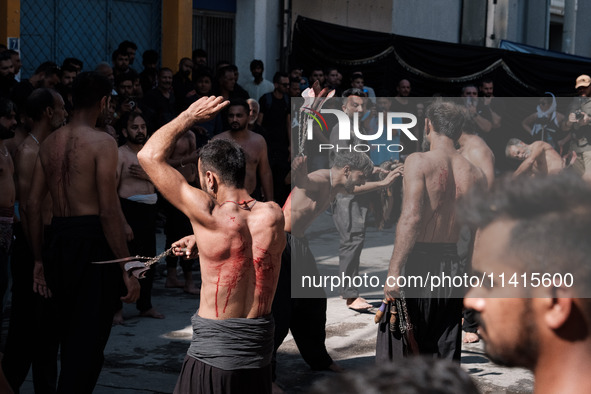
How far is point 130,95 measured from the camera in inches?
387

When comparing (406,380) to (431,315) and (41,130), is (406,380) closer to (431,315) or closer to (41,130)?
(431,315)

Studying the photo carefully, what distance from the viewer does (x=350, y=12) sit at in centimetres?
1755

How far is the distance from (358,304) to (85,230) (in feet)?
12.4

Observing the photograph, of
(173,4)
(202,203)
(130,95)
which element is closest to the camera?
(202,203)

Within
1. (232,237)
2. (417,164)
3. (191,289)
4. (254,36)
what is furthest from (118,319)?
(254,36)

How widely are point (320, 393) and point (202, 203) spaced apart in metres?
2.82

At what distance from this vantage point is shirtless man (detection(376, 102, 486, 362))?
17.3 ft

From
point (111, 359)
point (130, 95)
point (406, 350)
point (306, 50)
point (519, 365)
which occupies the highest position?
point (306, 50)

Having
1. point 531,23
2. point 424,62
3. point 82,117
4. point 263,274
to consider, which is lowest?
point 263,274

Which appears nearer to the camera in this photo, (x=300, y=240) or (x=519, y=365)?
(x=519, y=365)

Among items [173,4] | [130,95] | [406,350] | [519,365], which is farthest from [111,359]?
[173,4]

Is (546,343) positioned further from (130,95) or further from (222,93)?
(222,93)

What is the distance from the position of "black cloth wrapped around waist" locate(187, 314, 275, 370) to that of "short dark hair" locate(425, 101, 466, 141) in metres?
1.94

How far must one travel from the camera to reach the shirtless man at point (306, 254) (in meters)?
5.75
